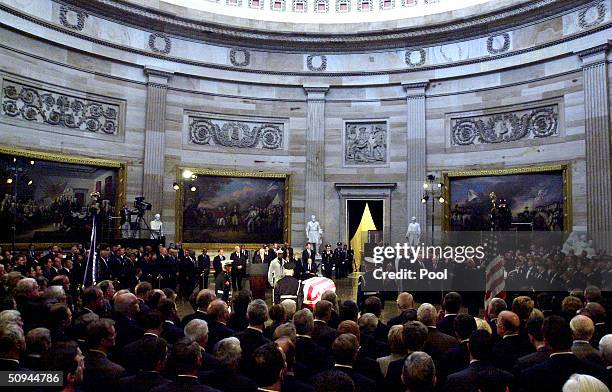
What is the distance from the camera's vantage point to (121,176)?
23688 mm

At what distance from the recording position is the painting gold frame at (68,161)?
64.5 ft

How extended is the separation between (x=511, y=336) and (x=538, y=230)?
1864cm

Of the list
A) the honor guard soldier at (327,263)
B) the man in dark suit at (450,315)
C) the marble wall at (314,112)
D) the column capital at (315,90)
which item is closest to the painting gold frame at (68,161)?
the marble wall at (314,112)

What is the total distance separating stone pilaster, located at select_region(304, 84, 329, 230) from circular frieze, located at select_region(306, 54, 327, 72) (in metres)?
1.09

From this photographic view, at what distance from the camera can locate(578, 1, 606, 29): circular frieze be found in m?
21.2

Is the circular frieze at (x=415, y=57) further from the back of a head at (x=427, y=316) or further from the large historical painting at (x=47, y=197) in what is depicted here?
the back of a head at (x=427, y=316)

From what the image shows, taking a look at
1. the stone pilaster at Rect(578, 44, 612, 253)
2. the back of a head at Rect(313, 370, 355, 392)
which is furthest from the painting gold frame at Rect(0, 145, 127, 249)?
the stone pilaster at Rect(578, 44, 612, 253)

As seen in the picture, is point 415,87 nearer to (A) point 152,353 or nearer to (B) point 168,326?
(B) point 168,326

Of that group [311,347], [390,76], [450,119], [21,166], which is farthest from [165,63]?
[311,347]

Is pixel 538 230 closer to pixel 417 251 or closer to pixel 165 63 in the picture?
pixel 417 251

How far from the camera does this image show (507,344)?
584 cm

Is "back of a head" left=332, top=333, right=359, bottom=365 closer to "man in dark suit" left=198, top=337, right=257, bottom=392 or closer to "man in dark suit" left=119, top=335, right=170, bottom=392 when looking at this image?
"man in dark suit" left=198, top=337, right=257, bottom=392

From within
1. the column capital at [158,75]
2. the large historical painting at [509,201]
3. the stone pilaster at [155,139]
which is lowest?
the large historical painting at [509,201]

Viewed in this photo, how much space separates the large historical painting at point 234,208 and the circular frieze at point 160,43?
6419mm
